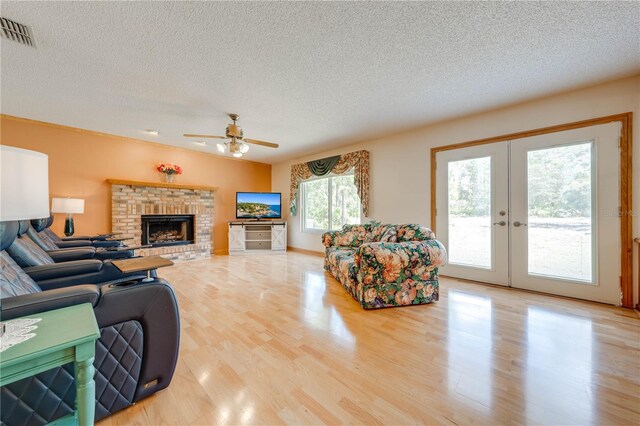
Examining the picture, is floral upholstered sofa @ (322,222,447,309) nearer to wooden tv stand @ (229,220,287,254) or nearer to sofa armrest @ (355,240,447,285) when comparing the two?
sofa armrest @ (355,240,447,285)

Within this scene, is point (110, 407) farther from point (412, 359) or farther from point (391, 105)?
point (391, 105)

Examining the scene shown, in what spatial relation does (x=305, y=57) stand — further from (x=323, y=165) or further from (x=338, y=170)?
(x=323, y=165)

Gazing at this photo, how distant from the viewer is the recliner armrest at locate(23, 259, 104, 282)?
1.80 meters

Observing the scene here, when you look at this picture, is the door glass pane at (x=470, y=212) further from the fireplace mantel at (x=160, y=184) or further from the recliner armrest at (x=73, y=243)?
the recliner armrest at (x=73, y=243)

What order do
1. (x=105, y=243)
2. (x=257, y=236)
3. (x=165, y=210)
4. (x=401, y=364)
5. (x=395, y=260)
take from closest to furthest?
(x=401, y=364) < (x=395, y=260) < (x=105, y=243) < (x=165, y=210) < (x=257, y=236)

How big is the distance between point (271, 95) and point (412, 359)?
303 centimetres

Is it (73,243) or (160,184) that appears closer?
(73,243)

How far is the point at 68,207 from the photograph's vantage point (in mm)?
3777

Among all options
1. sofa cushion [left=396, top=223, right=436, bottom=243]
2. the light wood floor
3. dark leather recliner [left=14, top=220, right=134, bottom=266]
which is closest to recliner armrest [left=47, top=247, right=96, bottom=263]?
dark leather recliner [left=14, top=220, right=134, bottom=266]

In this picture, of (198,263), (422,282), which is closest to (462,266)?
(422,282)

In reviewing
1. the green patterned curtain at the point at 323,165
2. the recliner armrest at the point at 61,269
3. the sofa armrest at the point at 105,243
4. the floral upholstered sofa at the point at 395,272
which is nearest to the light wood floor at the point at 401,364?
the floral upholstered sofa at the point at 395,272

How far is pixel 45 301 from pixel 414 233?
10.4 ft

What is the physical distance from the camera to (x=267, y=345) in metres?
1.92

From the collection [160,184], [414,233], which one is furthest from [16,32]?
[414,233]
